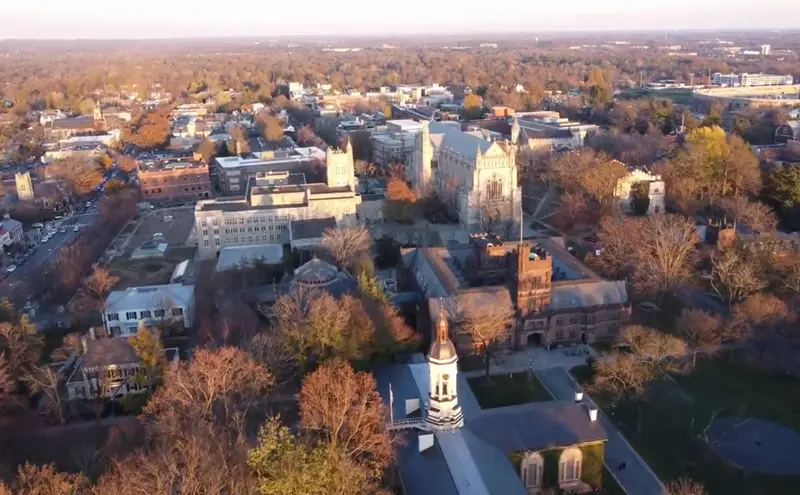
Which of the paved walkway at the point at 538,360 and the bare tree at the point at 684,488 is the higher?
the bare tree at the point at 684,488

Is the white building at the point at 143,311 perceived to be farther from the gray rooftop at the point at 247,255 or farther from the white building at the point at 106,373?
the gray rooftop at the point at 247,255

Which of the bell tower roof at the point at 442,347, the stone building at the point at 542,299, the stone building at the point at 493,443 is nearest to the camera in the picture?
the stone building at the point at 493,443

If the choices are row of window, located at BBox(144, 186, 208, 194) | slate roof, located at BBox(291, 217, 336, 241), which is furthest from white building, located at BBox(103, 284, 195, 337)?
row of window, located at BBox(144, 186, 208, 194)

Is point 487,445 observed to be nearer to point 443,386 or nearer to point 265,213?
point 443,386

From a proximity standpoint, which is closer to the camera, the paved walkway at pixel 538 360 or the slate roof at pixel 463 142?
the paved walkway at pixel 538 360

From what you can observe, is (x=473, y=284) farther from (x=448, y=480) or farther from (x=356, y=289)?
(x=448, y=480)

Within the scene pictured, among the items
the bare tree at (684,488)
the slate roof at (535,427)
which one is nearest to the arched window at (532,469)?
the slate roof at (535,427)

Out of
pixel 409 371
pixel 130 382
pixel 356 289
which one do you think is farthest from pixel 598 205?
pixel 130 382

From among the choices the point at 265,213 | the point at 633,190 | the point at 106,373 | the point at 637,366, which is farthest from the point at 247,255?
the point at 633,190
